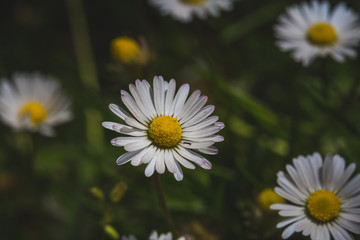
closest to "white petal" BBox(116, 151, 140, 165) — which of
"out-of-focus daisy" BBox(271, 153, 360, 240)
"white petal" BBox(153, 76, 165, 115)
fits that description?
"white petal" BBox(153, 76, 165, 115)

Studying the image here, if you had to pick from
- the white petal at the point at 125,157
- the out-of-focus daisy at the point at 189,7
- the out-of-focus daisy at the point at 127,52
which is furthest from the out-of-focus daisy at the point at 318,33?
the white petal at the point at 125,157

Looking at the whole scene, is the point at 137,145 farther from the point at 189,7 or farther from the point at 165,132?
the point at 189,7

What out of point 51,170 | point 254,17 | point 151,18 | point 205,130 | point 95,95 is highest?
point 151,18

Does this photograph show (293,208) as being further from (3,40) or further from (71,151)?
(3,40)

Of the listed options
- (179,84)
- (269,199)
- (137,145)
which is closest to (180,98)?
(137,145)

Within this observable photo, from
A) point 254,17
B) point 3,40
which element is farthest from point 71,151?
point 254,17
